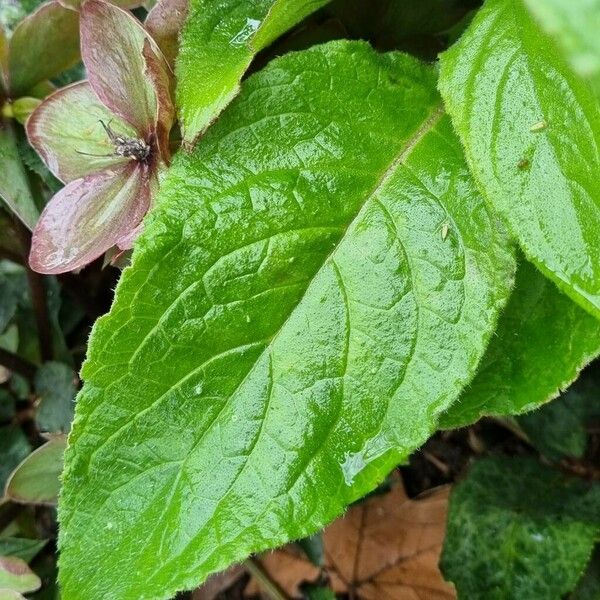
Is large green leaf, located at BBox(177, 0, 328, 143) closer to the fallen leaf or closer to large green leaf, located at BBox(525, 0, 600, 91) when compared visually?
large green leaf, located at BBox(525, 0, 600, 91)

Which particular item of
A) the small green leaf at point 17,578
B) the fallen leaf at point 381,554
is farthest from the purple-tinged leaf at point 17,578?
the fallen leaf at point 381,554

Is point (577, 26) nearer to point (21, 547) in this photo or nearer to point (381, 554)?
point (21, 547)

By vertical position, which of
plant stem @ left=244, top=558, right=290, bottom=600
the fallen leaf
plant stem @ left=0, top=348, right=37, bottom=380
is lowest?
the fallen leaf

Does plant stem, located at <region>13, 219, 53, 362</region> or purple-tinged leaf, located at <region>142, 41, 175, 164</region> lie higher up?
purple-tinged leaf, located at <region>142, 41, 175, 164</region>

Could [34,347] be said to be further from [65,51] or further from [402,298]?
[402,298]

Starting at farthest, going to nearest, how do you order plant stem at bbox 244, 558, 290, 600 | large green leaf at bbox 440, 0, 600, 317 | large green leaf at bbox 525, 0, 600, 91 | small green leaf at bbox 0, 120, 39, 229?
plant stem at bbox 244, 558, 290, 600 < small green leaf at bbox 0, 120, 39, 229 < large green leaf at bbox 440, 0, 600, 317 < large green leaf at bbox 525, 0, 600, 91

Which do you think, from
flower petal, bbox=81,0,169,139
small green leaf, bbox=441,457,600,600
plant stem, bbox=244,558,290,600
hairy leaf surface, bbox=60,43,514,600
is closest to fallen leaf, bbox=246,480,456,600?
plant stem, bbox=244,558,290,600

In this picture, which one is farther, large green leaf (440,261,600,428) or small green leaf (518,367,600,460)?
small green leaf (518,367,600,460)
